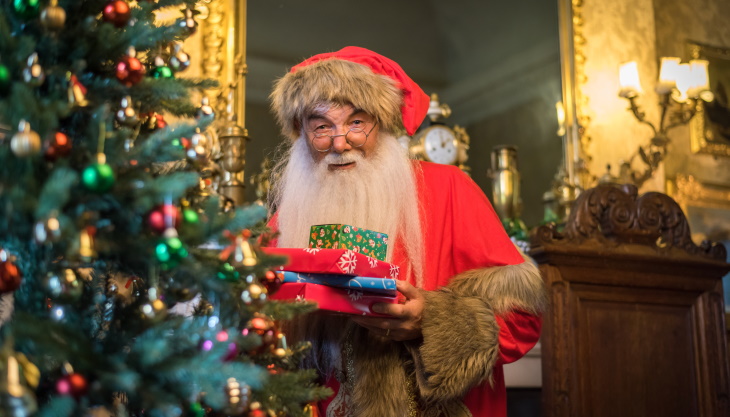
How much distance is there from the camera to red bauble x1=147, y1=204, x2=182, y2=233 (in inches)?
38.9

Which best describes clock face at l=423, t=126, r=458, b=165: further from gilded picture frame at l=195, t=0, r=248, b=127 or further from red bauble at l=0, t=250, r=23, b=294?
red bauble at l=0, t=250, r=23, b=294

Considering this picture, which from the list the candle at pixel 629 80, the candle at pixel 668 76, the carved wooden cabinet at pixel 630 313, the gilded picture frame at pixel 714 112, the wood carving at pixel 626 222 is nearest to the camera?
the carved wooden cabinet at pixel 630 313

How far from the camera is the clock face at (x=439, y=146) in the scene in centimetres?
396

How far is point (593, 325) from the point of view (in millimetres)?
2771

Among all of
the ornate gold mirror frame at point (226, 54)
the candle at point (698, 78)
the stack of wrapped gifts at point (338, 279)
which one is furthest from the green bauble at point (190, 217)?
the candle at point (698, 78)

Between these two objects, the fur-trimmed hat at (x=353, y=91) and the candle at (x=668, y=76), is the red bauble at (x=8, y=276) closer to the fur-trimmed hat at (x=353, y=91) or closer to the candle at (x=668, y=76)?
the fur-trimmed hat at (x=353, y=91)

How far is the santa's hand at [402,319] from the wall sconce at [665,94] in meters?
3.25

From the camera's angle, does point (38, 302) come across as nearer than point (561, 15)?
Yes

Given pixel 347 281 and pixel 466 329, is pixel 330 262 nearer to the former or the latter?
pixel 347 281

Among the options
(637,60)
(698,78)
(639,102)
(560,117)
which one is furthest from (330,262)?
(637,60)

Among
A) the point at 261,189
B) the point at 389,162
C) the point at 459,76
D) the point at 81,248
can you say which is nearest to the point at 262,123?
the point at 261,189

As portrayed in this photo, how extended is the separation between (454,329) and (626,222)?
1395mm

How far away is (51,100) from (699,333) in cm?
266

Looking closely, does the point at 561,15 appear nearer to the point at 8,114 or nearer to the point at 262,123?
the point at 262,123
